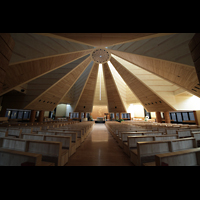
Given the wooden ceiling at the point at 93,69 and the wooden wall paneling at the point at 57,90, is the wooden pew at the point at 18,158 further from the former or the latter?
the wooden wall paneling at the point at 57,90

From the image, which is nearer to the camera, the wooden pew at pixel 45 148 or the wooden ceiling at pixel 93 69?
the wooden pew at pixel 45 148

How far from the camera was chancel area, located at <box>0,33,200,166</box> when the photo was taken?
218cm

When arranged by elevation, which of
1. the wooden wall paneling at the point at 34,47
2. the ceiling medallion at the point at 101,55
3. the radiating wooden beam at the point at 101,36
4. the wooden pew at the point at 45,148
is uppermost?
the ceiling medallion at the point at 101,55

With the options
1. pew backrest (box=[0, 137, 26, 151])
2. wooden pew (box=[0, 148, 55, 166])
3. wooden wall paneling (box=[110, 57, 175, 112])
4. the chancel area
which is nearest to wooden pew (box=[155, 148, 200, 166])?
the chancel area

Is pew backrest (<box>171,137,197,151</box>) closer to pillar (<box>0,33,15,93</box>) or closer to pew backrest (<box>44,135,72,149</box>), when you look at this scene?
pew backrest (<box>44,135,72,149</box>)

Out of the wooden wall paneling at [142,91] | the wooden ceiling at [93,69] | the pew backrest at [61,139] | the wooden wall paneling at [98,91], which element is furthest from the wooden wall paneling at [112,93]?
the pew backrest at [61,139]

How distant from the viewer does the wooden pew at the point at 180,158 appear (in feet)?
4.90

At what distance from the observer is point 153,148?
226 centimetres
